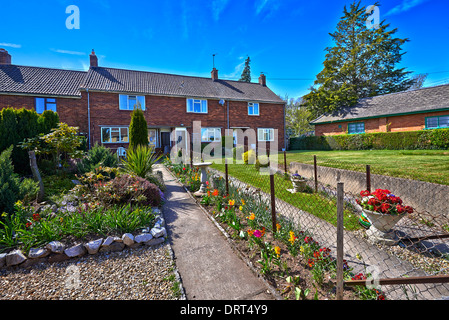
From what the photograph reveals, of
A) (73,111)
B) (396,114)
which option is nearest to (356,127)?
(396,114)

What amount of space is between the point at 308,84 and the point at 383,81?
9635 mm

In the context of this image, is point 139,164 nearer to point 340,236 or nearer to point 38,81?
point 340,236

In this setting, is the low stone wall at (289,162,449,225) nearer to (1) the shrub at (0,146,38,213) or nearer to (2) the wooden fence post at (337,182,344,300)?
(2) the wooden fence post at (337,182,344,300)

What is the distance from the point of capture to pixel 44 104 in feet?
46.9

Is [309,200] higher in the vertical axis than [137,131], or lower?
lower

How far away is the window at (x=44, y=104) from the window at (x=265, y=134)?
16949 mm

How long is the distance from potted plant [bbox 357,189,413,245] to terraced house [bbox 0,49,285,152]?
A: 1488cm

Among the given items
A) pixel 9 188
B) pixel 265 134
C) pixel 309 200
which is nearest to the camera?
pixel 9 188

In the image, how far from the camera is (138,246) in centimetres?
327

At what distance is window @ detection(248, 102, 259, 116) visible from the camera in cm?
1988

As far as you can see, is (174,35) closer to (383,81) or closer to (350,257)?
(350,257)

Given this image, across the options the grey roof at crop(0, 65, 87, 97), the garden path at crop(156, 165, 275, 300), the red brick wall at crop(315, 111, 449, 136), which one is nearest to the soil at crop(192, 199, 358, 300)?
the garden path at crop(156, 165, 275, 300)

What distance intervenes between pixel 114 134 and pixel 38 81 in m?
6.92
